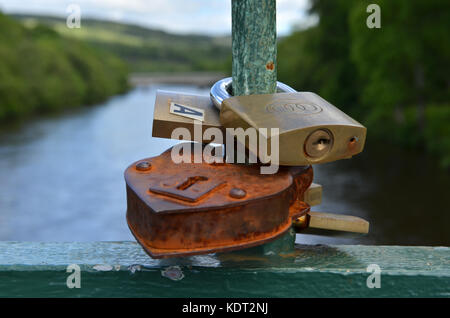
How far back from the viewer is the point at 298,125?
1.00 m

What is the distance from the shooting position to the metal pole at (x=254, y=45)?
1083mm

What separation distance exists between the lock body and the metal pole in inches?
1.9

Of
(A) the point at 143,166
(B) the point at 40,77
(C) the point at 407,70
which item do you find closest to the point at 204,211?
(A) the point at 143,166

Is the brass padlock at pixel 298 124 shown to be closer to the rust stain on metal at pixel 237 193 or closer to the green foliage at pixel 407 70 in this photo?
the rust stain on metal at pixel 237 193

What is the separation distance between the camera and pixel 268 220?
3.18 feet

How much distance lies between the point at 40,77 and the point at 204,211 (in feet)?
144

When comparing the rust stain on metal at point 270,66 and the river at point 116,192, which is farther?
the river at point 116,192

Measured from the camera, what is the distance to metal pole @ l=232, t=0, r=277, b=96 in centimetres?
108

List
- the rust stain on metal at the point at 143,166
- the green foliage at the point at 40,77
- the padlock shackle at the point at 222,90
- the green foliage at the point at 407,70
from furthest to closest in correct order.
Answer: the green foliage at the point at 40,77, the green foliage at the point at 407,70, the padlock shackle at the point at 222,90, the rust stain on metal at the point at 143,166

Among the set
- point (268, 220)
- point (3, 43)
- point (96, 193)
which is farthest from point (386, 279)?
point (3, 43)

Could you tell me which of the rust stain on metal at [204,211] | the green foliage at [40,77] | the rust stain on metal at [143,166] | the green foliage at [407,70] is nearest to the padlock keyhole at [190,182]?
the rust stain on metal at [204,211]

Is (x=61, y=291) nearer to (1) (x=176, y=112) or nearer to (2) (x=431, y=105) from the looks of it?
(1) (x=176, y=112)

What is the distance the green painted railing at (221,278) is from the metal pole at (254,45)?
1.19 feet

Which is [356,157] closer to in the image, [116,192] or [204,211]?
[116,192]
